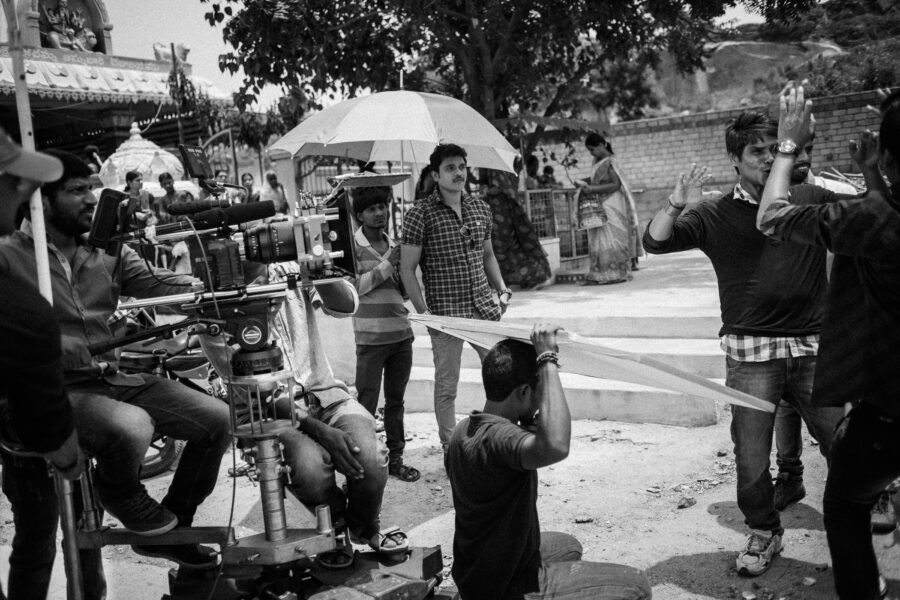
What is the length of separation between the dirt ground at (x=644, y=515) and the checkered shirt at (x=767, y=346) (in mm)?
1004

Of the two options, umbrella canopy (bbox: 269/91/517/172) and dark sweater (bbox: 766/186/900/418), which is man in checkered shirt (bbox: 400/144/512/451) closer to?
umbrella canopy (bbox: 269/91/517/172)

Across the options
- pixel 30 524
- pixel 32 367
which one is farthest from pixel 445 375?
pixel 32 367

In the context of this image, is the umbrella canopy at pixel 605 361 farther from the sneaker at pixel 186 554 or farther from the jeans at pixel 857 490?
the sneaker at pixel 186 554

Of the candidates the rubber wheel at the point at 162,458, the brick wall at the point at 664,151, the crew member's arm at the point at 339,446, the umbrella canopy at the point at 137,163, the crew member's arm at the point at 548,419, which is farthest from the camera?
the brick wall at the point at 664,151

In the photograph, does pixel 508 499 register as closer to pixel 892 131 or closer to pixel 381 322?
pixel 892 131

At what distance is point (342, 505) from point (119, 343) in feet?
3.82

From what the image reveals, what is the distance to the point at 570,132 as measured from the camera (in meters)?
13.6

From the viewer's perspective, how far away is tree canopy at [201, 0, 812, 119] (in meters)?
10.5

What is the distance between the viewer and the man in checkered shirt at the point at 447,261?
508 centimetres

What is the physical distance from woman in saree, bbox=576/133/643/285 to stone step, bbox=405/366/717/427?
14.6ft

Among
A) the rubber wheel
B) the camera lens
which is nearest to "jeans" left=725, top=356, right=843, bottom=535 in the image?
the camera lens

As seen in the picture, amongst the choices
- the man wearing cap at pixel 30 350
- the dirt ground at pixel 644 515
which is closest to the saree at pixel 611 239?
the dirt ground at pixel 644 515

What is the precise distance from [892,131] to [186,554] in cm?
329

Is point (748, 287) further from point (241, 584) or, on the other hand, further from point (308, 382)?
point (241, 584)
